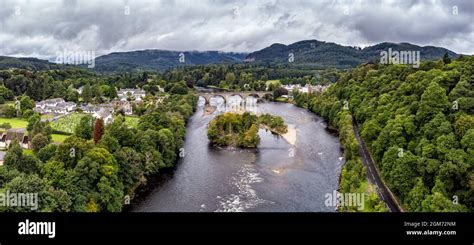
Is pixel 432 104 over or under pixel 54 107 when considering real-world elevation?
over

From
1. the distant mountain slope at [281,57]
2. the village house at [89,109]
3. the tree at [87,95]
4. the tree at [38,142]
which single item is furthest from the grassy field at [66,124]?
the distant mountain slope at [281,57]

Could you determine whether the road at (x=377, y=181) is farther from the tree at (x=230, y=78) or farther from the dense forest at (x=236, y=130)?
the tree at (x=230, y=78)

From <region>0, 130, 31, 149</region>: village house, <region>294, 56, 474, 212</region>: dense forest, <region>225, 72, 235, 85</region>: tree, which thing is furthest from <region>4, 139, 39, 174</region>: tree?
<region>225, 72, 235, 85</region>: tree

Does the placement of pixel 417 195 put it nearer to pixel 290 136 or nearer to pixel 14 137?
pixel 14 137

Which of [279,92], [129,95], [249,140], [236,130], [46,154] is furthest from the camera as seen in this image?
[279,92]

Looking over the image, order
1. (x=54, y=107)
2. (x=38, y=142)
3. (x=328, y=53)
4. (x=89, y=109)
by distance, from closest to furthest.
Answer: (x=38, y=142) < (x=54, y=107) < (x=89, y=109) < (x=328, y=53)

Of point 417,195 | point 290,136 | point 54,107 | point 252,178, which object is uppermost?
point 54,107

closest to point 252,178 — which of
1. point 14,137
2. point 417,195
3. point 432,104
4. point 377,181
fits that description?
point 377,181
